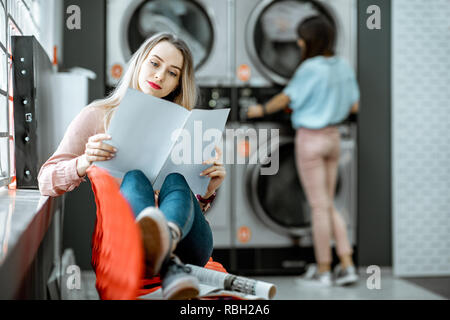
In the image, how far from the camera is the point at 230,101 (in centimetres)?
193

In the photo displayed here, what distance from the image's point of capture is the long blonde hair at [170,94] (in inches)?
42.6

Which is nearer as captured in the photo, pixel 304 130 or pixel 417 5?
pixel 304 130

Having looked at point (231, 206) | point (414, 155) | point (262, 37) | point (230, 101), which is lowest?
point (231, 206)

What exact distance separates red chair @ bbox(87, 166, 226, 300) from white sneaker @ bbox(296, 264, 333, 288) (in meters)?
1.07

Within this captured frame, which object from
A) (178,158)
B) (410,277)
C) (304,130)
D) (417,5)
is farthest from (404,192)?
(178,158)

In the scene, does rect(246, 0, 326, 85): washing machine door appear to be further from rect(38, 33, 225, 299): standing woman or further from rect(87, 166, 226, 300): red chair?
rect(87, 166, 226, 300): red chair

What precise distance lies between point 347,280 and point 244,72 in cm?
101

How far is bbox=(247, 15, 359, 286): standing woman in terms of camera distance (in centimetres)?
185

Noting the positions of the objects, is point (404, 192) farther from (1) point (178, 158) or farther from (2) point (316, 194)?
(1) point (178, 158)

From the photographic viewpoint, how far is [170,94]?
108 cm

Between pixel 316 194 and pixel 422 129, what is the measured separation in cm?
66

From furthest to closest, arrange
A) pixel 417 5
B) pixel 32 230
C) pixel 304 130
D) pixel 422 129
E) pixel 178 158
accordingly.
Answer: pixel 422 129, pixel 417 5, pixel 304 130, pixel 178 158, pixel 32 230

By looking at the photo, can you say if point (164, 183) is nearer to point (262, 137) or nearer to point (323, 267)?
point (262, 137)

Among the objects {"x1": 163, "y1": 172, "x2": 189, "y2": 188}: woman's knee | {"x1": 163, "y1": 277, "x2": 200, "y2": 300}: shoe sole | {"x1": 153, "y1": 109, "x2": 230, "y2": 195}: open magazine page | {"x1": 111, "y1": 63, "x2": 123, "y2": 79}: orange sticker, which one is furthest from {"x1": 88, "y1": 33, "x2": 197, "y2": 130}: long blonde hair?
{"x1": 163, "y1": 277, "x2": 200, "y2": 300}: shoe sole
